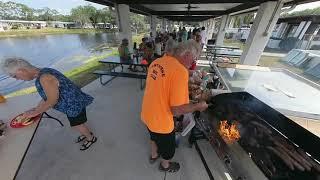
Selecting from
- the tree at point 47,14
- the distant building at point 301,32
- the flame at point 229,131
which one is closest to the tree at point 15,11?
the tree at point 47,14

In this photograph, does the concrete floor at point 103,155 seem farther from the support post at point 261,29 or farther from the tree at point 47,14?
the tree at point 47,14

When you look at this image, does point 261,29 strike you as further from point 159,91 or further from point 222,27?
point 222,27

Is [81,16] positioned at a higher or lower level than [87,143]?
higher

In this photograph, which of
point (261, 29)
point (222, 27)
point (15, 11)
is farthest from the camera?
point (15, 11)

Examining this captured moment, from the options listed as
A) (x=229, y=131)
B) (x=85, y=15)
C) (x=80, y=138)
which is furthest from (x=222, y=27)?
(x=85, y=15)

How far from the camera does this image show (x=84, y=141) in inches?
110

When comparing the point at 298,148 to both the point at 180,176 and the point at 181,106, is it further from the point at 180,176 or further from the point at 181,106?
the point at 180,176

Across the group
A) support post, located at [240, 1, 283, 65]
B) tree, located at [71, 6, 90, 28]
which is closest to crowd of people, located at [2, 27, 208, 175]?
support post, located at [240, 1, 283, 65]

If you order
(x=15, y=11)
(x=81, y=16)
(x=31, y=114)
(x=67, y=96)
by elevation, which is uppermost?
(x=15, y=11)

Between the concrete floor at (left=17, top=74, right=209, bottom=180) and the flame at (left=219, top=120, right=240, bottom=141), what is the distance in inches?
28.0

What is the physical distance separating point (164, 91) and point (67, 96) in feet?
4.38

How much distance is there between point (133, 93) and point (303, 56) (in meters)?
10.7

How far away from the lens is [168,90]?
5.10 ft

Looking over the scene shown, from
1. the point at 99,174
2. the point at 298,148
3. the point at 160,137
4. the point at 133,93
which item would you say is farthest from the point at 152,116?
the point at 133,93
